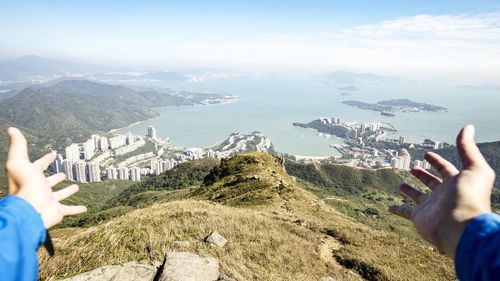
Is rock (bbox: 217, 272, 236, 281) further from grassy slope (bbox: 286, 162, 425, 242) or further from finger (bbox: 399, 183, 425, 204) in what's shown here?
grassy slope (bbox: 286, 162, 425, 242)


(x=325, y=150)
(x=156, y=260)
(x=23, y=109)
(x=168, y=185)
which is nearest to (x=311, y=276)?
(x=156, y=260)

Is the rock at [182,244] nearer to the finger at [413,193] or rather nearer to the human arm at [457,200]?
the finger at [413,193]

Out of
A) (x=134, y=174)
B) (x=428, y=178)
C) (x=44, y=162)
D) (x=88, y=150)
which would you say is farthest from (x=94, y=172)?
(x=428, y=178)

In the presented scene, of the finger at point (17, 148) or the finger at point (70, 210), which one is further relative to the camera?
the finger at point (70, 210)

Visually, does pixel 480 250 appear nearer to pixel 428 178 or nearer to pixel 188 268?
pixel 428 178

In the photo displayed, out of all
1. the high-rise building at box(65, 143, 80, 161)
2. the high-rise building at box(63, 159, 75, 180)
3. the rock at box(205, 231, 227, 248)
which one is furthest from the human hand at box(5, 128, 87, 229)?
the high-rise building at box(65, 143, 80, 161)

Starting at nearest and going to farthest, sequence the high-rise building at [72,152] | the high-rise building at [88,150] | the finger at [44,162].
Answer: the finger at [44,162] < the high-rise building at [72,152] < the high-rise building at [88,150]

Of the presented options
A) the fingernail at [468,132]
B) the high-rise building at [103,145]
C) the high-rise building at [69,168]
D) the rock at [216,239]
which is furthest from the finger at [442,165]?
the high-rise building at [103,145]
